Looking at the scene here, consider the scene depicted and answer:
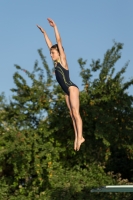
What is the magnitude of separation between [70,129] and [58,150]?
632 mm

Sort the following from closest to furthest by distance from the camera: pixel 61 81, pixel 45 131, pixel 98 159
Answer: pixel 61 81
pixel 45 131
pixel 98 159

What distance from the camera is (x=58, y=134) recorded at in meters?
12.2

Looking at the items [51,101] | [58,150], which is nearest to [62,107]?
[51,101]

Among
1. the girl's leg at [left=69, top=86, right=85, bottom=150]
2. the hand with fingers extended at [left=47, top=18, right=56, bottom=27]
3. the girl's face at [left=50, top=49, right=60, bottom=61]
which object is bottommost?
the girl's leg at [left=69, top=86, right=85, bottom=150]

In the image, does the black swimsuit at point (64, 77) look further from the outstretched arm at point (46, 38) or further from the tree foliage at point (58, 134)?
the tree foliage at point (58, 134)

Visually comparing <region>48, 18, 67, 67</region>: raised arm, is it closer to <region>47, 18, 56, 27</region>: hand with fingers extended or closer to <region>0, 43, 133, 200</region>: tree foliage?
<region>47, 18, 56, 27</region>: hand with fingers extended

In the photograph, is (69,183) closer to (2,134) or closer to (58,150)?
(58,150)

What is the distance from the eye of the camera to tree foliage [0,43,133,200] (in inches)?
447

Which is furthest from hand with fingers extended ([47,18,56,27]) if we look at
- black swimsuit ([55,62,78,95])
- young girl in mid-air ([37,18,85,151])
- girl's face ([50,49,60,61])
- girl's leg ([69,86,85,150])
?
girl's leg ([69,86,85,150])

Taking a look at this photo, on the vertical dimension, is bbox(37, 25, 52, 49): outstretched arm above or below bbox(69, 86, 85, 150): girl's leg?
above

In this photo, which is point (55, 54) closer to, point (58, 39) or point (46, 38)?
point (58, 39)

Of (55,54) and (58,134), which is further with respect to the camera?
(58,134)

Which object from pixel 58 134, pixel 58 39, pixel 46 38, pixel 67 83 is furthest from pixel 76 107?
pixel 58 134

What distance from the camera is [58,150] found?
11875mm
